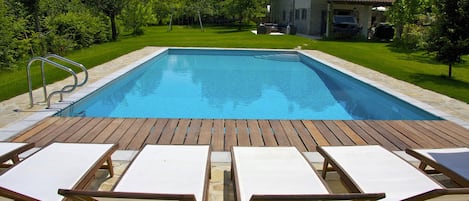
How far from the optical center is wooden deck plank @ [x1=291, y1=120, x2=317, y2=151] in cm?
501

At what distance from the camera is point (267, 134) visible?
18.0 ft

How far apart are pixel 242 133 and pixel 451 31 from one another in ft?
24.9

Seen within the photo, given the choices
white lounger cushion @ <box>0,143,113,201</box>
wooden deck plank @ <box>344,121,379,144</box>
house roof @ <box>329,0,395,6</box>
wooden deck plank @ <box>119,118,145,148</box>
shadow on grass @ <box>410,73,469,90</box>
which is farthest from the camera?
house roof @ <box>329,0,395,6</box>

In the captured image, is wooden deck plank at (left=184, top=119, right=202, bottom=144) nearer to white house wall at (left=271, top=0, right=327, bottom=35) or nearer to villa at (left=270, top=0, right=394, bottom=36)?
villa at (left=270, top=0, right=394, bottom=36)

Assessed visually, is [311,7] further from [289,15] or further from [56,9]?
[56,9]

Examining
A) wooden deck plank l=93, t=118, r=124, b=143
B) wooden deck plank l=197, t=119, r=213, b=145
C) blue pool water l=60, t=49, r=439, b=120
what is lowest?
blue pool water l=60, t=49, r=439, b=120

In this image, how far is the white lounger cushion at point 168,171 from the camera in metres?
2.93

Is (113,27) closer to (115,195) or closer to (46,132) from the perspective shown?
(46,132)

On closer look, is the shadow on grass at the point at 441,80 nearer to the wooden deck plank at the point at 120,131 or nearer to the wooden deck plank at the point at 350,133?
the wooden deck plank at the point at 350,133

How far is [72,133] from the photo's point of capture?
211 inches

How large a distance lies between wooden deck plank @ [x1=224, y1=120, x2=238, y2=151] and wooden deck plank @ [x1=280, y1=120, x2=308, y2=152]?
30.4 inches

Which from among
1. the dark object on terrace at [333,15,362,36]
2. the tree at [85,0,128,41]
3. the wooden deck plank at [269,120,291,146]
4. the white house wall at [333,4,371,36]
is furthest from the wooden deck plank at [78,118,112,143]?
the white house wall at [333,4,371,36]

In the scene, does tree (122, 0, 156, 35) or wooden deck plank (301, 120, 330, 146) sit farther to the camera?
tree (122, 0, 156, 35)

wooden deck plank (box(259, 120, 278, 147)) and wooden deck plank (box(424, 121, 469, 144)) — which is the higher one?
wooden deck plank (box(259, 120, 278, 147))
